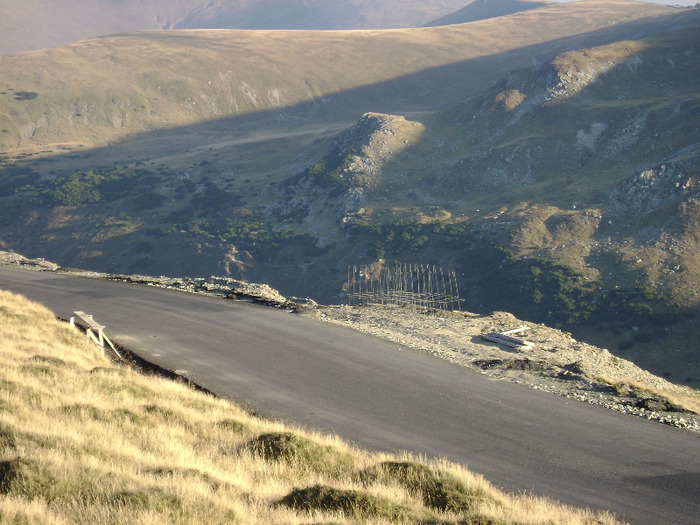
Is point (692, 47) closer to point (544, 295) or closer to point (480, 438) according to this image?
point (544, 295)

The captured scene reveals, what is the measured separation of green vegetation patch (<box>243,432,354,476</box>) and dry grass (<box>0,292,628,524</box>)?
3 cm

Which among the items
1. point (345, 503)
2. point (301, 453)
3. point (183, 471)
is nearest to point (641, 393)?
point (301, 453)

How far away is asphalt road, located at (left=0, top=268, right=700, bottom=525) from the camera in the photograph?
1328 cm

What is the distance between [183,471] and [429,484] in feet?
13.4

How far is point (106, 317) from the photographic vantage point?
27.2m

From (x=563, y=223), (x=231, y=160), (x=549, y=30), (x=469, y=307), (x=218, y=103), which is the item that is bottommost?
(x=469, y=307)

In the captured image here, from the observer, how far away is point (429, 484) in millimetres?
10633

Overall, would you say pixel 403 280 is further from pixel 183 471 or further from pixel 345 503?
pixel 345 503

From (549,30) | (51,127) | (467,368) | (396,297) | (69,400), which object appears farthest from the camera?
(549,30)

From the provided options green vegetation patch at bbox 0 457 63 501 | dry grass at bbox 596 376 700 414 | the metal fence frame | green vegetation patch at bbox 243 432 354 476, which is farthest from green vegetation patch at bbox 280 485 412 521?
the metal fence frame

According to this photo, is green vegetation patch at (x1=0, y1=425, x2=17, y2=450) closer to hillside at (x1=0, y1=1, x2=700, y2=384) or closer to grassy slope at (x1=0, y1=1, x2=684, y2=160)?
hillside at (x1=0, y1=1, x2=700, y2=384)

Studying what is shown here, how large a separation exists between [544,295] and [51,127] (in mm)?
117393

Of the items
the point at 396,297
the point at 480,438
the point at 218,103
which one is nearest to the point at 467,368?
the point at 480,438

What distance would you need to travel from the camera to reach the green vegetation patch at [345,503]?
→ 8.98 m
